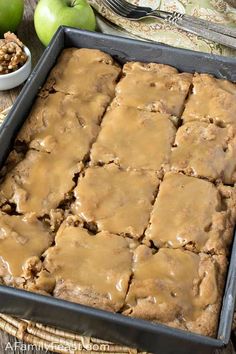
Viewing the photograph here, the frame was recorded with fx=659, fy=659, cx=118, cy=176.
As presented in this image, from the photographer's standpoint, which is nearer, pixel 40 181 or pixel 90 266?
pixel 90 266

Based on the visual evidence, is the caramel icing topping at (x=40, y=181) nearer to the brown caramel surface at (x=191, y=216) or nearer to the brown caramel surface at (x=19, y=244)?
the brown caramel surface at (x=19, y=244)

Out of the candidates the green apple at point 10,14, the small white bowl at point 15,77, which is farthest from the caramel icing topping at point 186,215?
the green apple at point 10,14

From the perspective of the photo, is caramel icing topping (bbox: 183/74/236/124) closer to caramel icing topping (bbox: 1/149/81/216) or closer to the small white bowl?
caramel icing topping (bbox: 1/149/81/216)

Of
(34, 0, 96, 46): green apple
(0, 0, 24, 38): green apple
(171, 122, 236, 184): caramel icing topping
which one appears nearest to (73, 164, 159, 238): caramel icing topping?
(171, 122, 236, 184): caramel icing topping

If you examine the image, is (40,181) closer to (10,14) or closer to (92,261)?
(92,261)

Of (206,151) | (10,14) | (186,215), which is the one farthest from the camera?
(10,14)

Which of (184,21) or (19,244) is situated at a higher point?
(184,21)

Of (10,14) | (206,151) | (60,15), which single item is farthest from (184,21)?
(206,151)
